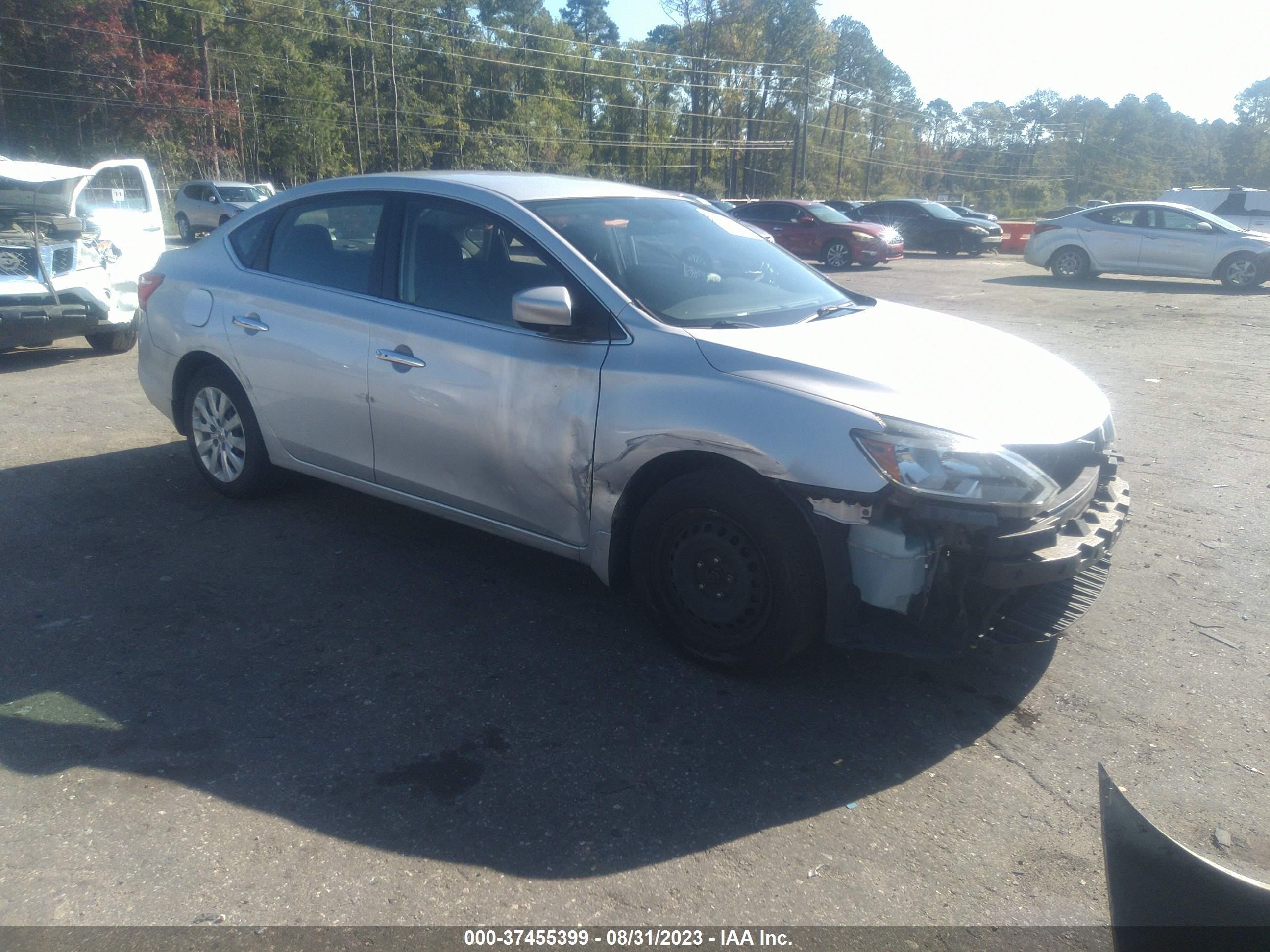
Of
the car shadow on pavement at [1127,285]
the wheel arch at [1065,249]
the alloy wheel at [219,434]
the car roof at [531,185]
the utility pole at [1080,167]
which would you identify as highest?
the utility pole at [1080,167]

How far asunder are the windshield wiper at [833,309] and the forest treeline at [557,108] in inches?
1301

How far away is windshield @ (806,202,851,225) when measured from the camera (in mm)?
23453

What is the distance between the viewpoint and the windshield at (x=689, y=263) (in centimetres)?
407

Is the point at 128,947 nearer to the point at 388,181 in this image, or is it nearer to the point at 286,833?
the point at 286,833

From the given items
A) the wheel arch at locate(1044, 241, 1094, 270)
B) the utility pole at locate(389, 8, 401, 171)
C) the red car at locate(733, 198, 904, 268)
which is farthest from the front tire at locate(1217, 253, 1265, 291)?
the utility pole at locate(389, 8, 401, 171)

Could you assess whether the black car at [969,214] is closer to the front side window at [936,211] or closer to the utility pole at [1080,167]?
the front side window at [936,211]

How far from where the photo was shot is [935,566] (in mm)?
3229

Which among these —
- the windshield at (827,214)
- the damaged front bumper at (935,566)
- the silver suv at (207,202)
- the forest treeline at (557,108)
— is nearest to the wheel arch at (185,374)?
the damaged front bumper at (935,566)

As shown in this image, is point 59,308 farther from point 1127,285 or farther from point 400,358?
point 1127,285

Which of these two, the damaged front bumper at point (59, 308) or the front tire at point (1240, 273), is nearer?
the damaged front bumper at point (59, 308)

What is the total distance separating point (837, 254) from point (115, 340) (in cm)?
1699

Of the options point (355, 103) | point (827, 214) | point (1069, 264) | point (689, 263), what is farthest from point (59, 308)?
point (355, 103)

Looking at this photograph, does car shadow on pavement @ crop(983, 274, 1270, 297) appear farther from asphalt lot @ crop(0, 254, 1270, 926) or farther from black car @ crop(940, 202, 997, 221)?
asphalt lot @ crop(0, 254, 1270, 926)

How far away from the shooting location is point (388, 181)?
4.85 metres
